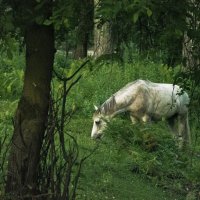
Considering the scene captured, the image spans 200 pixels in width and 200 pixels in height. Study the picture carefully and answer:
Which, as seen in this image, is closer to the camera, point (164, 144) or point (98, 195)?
point (98, 195)

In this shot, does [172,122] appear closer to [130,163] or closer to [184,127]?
[184,127]

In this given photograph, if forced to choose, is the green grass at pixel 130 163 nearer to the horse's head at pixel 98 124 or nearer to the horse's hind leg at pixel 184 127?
the horse's head at pixel 98 124

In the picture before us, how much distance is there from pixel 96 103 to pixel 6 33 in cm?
1283

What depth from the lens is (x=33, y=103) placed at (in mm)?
7297

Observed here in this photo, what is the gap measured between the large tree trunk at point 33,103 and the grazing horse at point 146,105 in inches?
348

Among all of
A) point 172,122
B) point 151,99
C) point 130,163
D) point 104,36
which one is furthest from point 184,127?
point 130,163

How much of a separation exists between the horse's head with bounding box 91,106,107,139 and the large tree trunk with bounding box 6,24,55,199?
803 centimetres

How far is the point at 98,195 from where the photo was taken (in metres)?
9.94

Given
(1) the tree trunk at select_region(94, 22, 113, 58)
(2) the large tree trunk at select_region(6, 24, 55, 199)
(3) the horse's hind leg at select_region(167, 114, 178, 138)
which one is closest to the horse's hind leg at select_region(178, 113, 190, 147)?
(3) the horse's hind leg at select_region(167, 114, 178, 138)

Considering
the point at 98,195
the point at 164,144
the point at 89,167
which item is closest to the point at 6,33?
the point at 98,195

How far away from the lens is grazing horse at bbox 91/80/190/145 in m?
16.5

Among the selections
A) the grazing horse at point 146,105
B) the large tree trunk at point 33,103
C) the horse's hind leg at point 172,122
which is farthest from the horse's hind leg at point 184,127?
the large tree trunk at point 33,103

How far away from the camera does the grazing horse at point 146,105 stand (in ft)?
54.0

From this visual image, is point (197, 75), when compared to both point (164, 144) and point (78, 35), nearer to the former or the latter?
point (78, 35)
